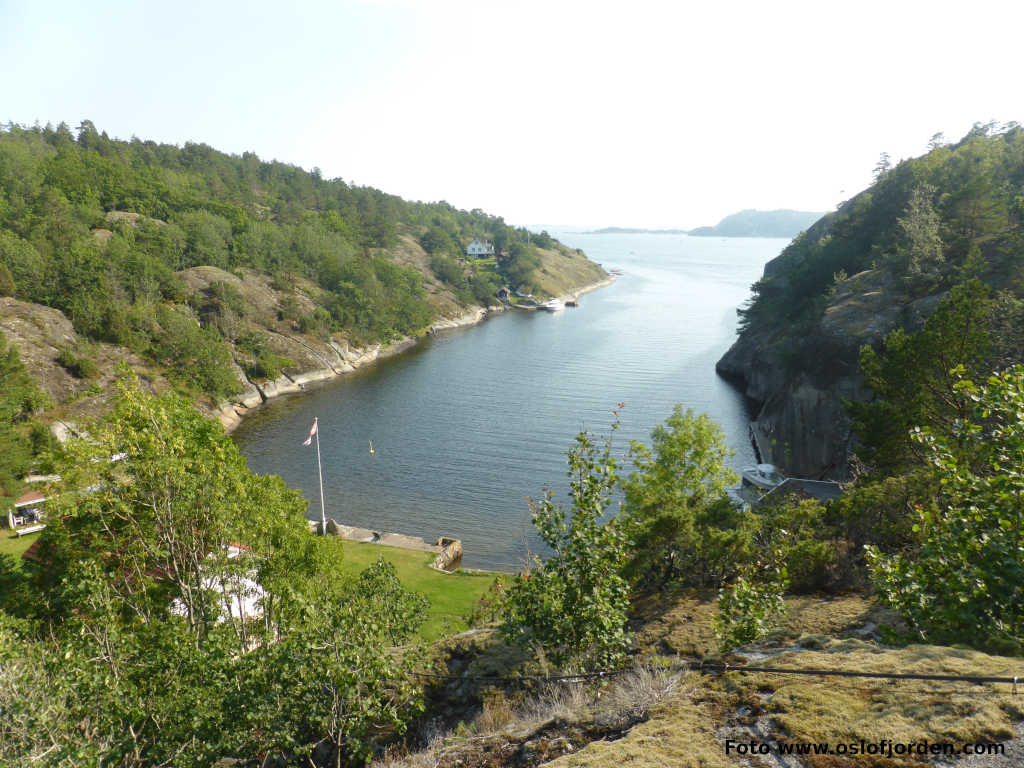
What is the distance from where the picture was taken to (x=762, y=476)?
130 ft

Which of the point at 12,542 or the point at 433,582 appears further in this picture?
the point at 12,542

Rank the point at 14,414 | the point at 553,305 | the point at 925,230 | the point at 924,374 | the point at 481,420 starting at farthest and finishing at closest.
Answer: the point at 553,305 → the point at 481,420 → the point at 925,230 → the point at 14,414 → the point at 924,374

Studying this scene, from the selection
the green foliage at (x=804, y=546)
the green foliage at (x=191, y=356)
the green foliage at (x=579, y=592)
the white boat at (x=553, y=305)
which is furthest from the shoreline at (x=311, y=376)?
the green foliage at (x=804, y=546)

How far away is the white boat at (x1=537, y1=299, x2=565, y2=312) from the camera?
134 metres

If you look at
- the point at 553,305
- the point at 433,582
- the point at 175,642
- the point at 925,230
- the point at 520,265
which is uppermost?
the point at 520,265

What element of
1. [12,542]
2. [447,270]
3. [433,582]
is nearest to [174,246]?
[12,542]

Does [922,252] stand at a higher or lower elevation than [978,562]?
higher

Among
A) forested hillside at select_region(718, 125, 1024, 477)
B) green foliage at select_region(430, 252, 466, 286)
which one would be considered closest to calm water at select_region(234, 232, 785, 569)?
forested hillside at select_region(718, 125, 1024, 477)

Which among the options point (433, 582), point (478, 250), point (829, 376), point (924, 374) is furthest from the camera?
point (478, 250)

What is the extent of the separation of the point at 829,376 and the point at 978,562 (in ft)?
123

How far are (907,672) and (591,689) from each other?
417 cm

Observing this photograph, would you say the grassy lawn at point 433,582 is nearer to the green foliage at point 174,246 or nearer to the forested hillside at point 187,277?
the forested hillside at point 187,277

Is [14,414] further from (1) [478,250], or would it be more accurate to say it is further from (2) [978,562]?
(1) [478,250]

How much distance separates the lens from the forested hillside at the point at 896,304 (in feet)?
56.7
